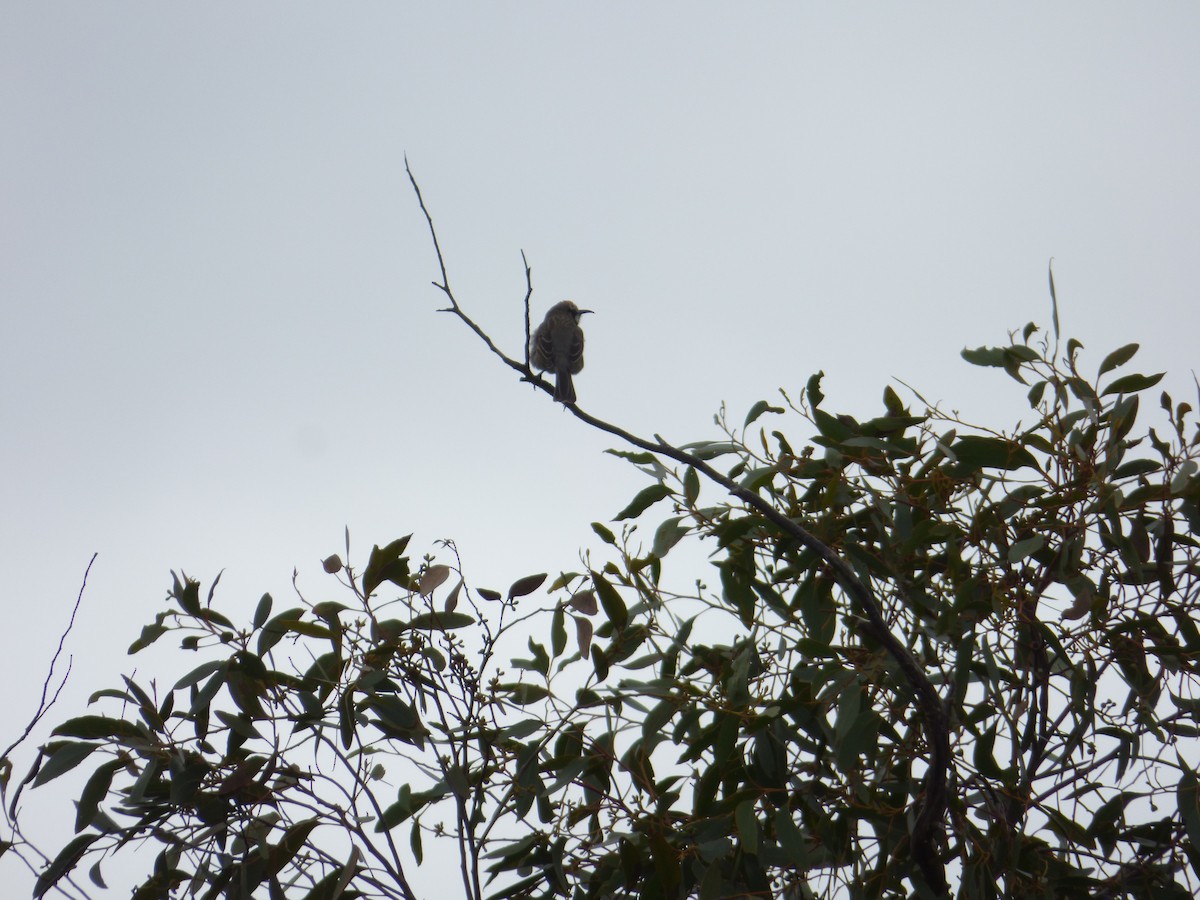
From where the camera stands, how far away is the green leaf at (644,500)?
8.81 feet

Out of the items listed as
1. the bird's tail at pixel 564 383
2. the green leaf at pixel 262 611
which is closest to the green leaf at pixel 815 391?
the green leaf at pixel 262 611

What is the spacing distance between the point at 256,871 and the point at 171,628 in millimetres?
587

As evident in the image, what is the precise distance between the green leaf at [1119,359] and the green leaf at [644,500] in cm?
107

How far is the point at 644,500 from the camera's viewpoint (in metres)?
2.70

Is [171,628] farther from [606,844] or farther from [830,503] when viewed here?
[830,503]

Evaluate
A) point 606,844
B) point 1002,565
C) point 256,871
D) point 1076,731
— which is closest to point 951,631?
point 1002,565

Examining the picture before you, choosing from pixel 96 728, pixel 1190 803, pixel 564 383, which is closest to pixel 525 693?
pixel 96 728

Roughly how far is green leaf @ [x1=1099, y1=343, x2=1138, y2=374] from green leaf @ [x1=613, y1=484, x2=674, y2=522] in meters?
1.07

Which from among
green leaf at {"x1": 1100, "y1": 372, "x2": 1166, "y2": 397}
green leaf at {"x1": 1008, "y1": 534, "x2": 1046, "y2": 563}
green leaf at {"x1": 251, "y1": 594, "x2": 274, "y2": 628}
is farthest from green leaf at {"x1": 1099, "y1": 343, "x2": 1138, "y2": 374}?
green leaf at {"x1": 251, "y1": 594, "x2": 274, "y2": 628}

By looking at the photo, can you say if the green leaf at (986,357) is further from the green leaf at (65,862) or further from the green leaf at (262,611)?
the green leaf at (65,862)

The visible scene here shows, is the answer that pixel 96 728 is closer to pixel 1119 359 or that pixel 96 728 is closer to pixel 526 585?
pixel 526 585

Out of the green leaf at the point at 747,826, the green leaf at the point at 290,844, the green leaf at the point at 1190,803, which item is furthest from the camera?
the green leaf at the point at 290,844

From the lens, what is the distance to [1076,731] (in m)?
2.48

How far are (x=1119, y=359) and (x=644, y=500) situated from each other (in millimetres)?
1179
